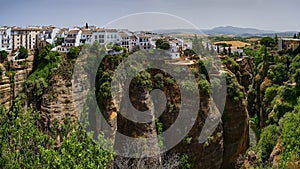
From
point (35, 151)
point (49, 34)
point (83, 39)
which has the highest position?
point (49, 34)

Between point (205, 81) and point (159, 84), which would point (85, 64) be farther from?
point (205, 81)

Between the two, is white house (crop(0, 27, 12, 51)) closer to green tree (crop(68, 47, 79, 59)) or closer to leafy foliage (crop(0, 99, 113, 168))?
green tree (crop(68, 47, 79, 59))

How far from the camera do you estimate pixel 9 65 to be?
21078 mm

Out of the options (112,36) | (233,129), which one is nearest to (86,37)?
(112,36)

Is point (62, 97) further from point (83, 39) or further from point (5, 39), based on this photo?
point (5, 39)

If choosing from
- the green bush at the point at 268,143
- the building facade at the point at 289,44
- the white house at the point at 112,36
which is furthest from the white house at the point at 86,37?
the building facade at the point at 289,44

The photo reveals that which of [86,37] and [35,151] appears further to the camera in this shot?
[86,37]

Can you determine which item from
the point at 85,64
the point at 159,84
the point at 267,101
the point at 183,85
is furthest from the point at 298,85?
the point at 85,64

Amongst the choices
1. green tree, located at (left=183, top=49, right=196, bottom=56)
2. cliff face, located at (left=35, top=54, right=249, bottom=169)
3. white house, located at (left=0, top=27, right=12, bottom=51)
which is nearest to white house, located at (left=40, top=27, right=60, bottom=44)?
white house, located at (left=0, top=27, right=12, bottom=51)

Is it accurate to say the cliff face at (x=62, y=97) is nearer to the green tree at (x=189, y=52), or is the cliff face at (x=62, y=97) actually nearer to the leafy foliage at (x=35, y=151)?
the leafy foliage at (x=35, y=151)

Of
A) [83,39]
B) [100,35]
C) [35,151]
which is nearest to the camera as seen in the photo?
[35,151]

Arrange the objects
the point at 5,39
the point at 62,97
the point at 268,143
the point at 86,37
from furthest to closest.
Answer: the point at 5,39 → the point at 86,37 → the point at 62,97 → the point at 268,143

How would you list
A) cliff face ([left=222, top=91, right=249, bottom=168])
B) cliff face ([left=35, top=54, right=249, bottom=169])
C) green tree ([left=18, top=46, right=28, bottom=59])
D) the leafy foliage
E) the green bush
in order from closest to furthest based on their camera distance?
the leafy foliage → the green bush → cliff face ([left=35, top=54, right=249, bottom=169]) → cliff face ([left=222, top=91, right=249, bottom=168]) → green tree ([left=18, top=46, right=28, bottom=59])

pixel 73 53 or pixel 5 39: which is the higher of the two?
pixel 5 39
